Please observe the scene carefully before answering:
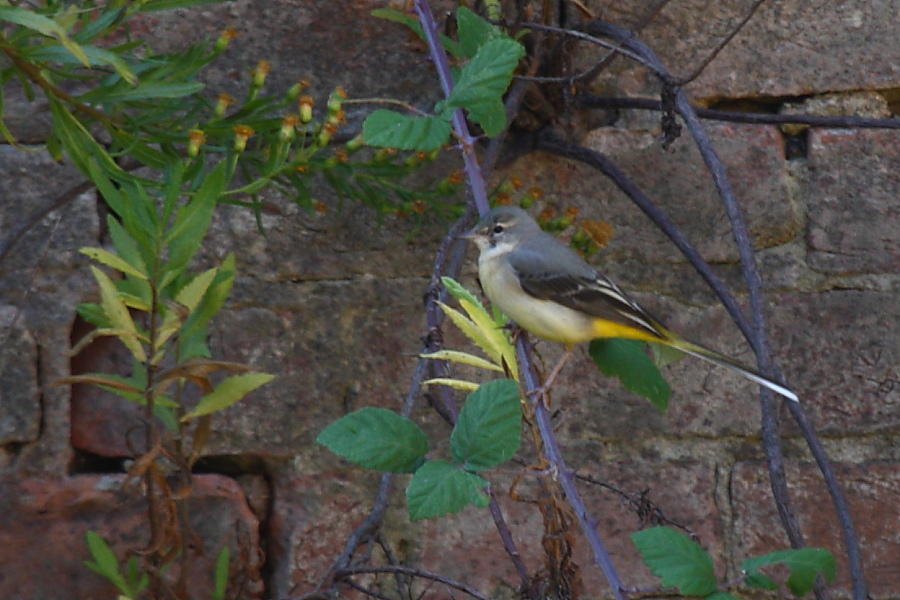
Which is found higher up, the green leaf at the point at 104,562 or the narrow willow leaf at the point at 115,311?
the narrow willow leaf at the point at 115,311

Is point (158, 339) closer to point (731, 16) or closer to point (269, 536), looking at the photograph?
point (269, 536)

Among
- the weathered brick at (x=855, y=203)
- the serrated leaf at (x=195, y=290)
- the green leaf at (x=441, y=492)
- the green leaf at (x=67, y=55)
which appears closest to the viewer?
the green leaf at (x=441, y=492)

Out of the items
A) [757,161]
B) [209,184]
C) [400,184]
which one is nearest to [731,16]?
[757,161]

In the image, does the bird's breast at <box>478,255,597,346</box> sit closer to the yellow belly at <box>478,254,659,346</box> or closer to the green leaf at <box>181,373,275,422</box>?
the yellow belly at <box>478,254,659,346</box>

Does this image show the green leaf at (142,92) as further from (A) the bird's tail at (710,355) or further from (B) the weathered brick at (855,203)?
(B) the weathered brick at (855,203)

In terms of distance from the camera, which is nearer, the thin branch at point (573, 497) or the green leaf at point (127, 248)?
the thin branch at point (573, 497)

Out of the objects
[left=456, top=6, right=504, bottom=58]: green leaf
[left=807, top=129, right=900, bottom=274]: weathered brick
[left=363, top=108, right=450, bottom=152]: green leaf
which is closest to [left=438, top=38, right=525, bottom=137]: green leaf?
[left=363, top=108, right=450, bottom=152]: green leaf

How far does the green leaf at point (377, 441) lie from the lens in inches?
55.3

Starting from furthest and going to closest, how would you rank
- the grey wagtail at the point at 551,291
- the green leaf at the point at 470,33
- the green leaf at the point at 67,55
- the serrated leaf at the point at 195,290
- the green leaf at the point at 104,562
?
the grey wagtail at the point at 551,291
the green leaf at the point at 104,562
the green leaf at the point at 470,33
the serrated leaf at the point at 195,290
the green leaf at the point at 67,55

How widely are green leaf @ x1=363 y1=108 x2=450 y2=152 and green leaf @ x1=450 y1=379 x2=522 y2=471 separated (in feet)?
1.27

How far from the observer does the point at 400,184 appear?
2203mm

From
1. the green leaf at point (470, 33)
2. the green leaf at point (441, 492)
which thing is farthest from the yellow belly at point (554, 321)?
the green leaf at point (441, 492)

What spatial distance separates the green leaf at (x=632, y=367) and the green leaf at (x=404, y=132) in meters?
0.52

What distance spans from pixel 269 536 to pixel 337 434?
79cm
